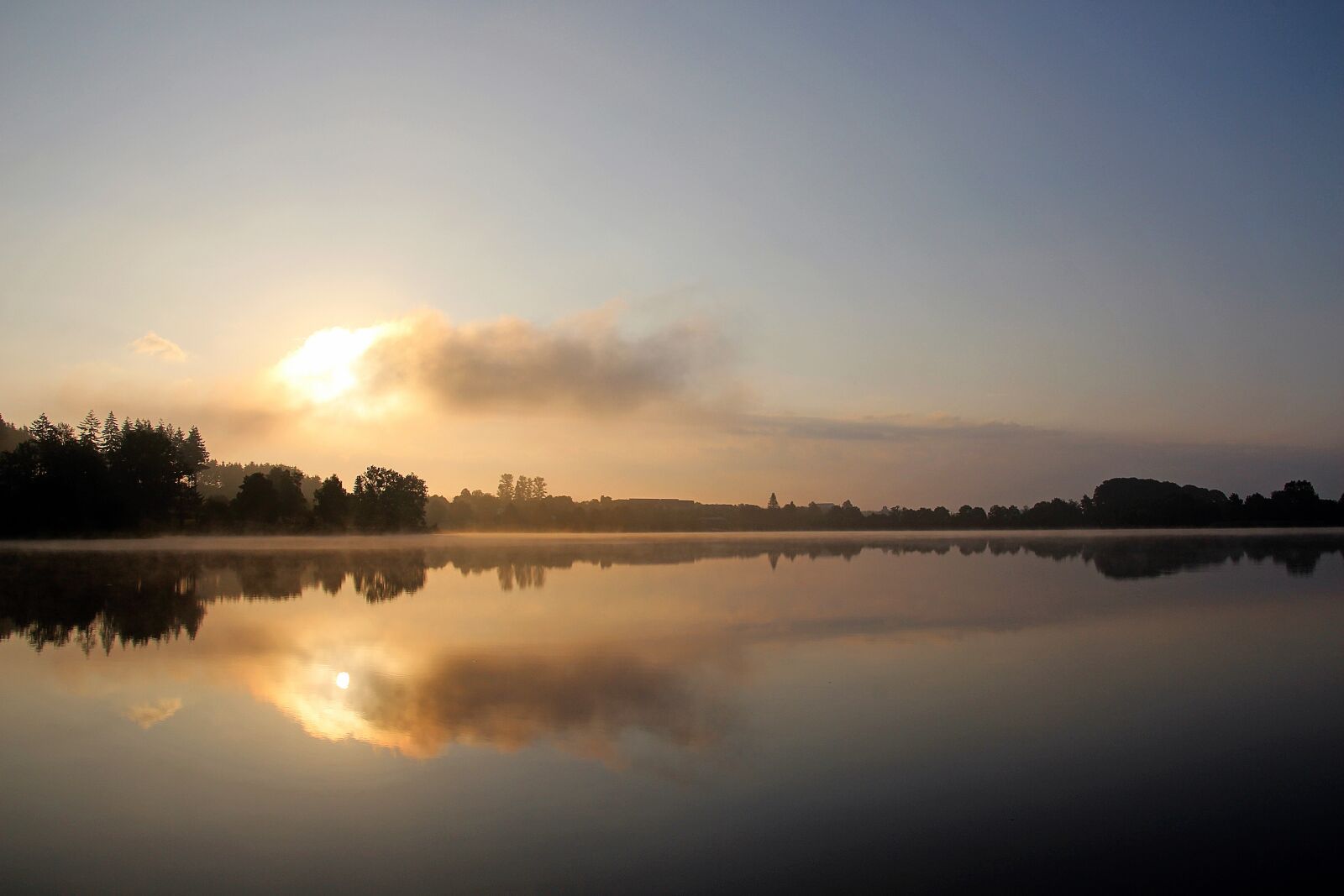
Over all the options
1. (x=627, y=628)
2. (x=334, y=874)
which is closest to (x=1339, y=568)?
(x=627, y=628)

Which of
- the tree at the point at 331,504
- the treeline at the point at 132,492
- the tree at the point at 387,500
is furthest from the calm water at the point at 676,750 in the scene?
the tree at the point at 387,500

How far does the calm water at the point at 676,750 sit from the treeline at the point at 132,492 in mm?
49595

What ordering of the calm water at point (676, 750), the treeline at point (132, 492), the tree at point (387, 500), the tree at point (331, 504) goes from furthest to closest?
the tree at point (387, 500)
the tree at point (331, 504)
the treeline at point (132, 492)
the calm water at point (676, 750)

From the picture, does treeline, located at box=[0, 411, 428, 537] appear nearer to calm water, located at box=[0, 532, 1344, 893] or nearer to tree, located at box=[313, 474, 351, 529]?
tree, located at box=[313, 474, 351, 529]

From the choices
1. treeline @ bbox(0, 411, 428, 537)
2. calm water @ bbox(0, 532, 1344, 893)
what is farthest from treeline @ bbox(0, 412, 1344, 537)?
calm water @ bbox(0, 532, 1344, 893)

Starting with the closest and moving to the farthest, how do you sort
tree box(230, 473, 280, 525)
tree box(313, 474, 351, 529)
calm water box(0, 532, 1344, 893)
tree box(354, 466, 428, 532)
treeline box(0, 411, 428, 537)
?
calm water box(0, 532, 1344, 893) < treeline box(0, 411, 428, 537) < tree box(230, 473, 280, 525) < tree box(313, 474, 351, 529) < tree box(354, 466, 428, 532)

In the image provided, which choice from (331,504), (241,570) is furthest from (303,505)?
(241,570)

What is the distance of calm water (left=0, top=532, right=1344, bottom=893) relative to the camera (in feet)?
21.0

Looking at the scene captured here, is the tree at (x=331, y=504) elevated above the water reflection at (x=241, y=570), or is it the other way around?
the tree at (x=331, y=504)

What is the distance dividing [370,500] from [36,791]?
3456 inches

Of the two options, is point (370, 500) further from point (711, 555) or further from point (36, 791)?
point (36, 791)

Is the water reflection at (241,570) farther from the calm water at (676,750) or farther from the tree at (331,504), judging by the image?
the tree at (331,504)

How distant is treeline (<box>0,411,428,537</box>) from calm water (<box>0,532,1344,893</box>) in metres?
49.6

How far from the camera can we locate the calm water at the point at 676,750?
6398 mm
